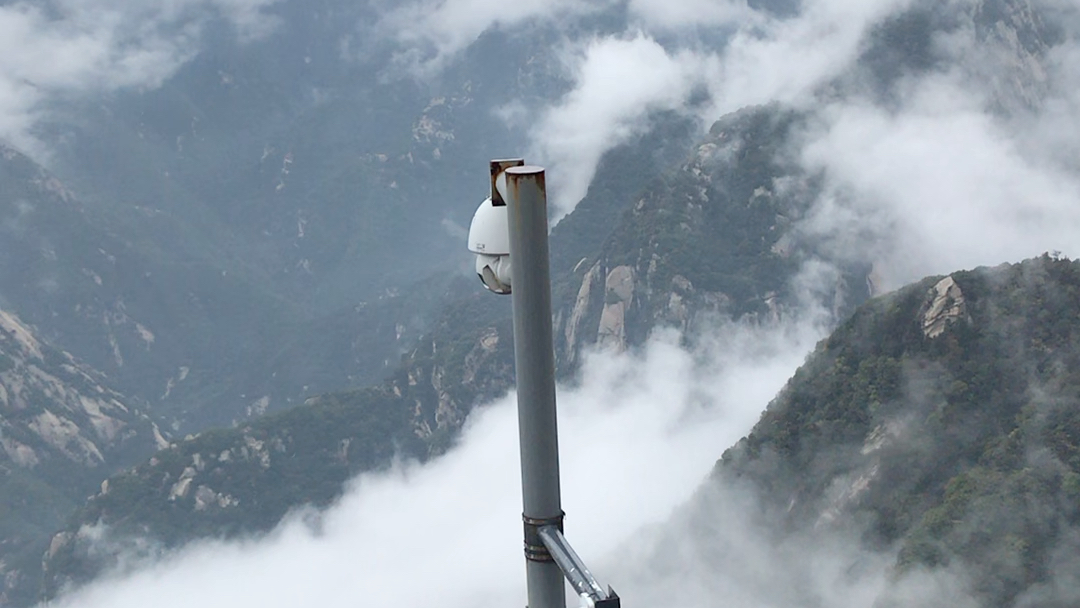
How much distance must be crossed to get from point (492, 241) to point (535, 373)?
139 cm

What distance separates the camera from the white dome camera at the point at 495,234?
1347cm

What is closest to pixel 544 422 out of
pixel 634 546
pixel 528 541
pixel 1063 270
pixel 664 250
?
pixel 528 541

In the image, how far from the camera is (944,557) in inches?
3036

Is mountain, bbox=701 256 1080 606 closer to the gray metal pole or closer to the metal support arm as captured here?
the gray metal pole

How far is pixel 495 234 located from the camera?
44.8ft

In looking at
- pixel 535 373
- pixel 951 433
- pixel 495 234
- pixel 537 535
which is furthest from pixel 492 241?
pixel 951 433

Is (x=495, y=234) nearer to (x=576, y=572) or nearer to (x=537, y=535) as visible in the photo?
(x=537, y=535)

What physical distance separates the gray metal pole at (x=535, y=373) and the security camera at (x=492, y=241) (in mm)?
716

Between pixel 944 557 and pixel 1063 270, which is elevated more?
pixel 1063 270

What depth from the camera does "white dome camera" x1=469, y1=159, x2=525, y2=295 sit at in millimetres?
13469

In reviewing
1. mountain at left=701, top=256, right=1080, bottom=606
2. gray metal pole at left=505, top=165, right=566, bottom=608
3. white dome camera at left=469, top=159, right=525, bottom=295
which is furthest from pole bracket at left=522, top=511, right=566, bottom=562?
mountain at left=701, top=256, right=1080, bottom=606

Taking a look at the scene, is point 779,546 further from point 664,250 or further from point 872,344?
point 664,250

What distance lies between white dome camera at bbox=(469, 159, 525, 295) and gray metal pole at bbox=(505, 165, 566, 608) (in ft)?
1.56

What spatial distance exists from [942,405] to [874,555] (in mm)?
10180
